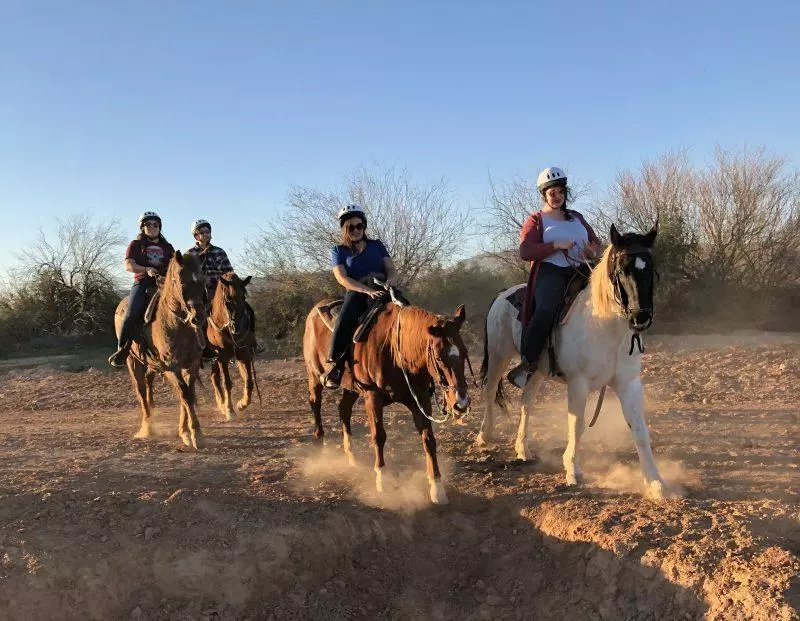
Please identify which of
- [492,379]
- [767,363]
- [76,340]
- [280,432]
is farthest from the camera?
[76,340]

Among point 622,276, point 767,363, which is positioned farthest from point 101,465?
point 767,363

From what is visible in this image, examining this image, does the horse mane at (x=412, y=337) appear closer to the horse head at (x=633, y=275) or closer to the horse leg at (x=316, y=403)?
the horse head at (x=633, y=275)

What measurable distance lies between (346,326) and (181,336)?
289 centimetres

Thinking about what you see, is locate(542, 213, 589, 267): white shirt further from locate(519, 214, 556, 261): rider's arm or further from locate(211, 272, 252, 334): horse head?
locate(211, 272, 252, 334): horse head

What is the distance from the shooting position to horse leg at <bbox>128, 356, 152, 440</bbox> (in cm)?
816

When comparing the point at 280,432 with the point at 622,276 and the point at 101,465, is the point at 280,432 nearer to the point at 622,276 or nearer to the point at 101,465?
the point at 101,465

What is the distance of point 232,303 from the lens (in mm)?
8672

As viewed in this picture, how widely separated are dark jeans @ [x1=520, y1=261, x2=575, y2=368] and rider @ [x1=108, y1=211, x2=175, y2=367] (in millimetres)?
5321

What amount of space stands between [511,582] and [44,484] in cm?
447

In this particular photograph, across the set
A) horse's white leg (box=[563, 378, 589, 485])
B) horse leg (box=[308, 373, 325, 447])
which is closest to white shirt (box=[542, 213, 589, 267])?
horse's white leg (box=[563, 378, 589, 485])

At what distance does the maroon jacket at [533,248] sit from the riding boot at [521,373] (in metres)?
0.44

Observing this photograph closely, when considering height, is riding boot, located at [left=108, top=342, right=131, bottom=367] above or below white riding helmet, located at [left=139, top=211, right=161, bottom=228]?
below

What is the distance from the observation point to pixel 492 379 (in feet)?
22.8

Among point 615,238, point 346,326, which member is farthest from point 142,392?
point 615,238
